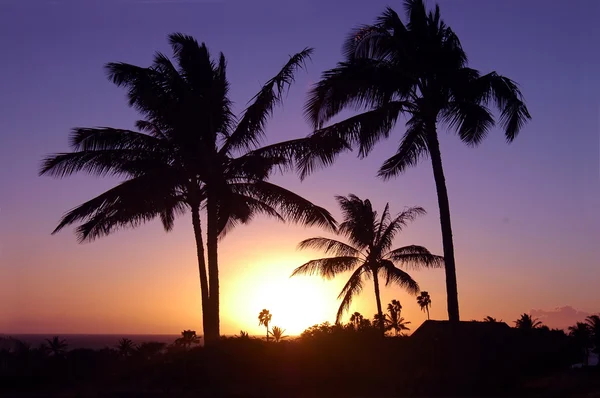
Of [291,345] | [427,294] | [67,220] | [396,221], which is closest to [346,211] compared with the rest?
[396,221]

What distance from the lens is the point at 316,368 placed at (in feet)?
73.5

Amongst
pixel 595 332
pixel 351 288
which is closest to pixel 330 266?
pixel 351 288

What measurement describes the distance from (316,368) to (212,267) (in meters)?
4.82

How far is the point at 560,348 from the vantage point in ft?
82.6

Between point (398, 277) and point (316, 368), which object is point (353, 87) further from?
point (398, 277)

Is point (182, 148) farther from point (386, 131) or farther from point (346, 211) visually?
point (346, 211)

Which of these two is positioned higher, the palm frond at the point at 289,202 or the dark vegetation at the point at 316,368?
the palm frond at the point at 289,202

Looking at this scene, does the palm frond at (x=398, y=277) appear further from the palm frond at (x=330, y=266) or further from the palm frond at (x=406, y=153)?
the palm frond at (x=406, y=153)

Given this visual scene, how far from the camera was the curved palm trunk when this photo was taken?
827 inches

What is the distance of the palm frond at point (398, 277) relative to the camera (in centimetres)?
3659

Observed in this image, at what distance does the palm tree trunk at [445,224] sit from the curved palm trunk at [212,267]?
6.69 m

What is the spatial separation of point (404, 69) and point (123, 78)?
27.5 ft

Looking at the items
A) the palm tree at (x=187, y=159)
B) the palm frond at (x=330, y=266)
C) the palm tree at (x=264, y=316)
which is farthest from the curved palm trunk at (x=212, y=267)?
the palm tree at (x=264, y=316)

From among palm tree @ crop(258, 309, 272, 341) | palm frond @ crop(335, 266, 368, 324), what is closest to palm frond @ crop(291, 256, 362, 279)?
palm frond @ crop(335, 266, 368, 324)
